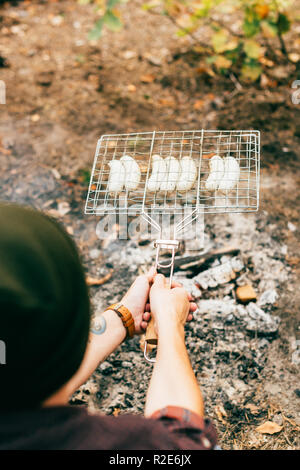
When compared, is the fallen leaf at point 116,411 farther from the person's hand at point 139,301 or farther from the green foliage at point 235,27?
the green foliage at point 235,27

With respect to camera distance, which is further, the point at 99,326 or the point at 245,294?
the point at 245,294

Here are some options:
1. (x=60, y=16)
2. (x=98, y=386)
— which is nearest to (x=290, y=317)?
(x=98, y=386)

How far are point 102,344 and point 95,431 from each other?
925mm

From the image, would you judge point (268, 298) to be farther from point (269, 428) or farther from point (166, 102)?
point (166, 102)

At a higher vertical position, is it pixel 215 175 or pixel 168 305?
pixel 215 175

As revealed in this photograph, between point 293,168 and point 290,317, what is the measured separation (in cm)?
140

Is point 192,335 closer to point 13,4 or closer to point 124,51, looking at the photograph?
point 124,51

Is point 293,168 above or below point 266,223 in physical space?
above

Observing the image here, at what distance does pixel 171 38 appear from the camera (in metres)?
4.28

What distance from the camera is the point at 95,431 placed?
1.03 meters

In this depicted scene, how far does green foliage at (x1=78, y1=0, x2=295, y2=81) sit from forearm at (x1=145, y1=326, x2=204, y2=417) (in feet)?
8.63

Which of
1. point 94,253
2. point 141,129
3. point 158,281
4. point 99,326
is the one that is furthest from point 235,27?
point 99,326

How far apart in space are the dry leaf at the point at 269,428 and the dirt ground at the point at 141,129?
0.02m
